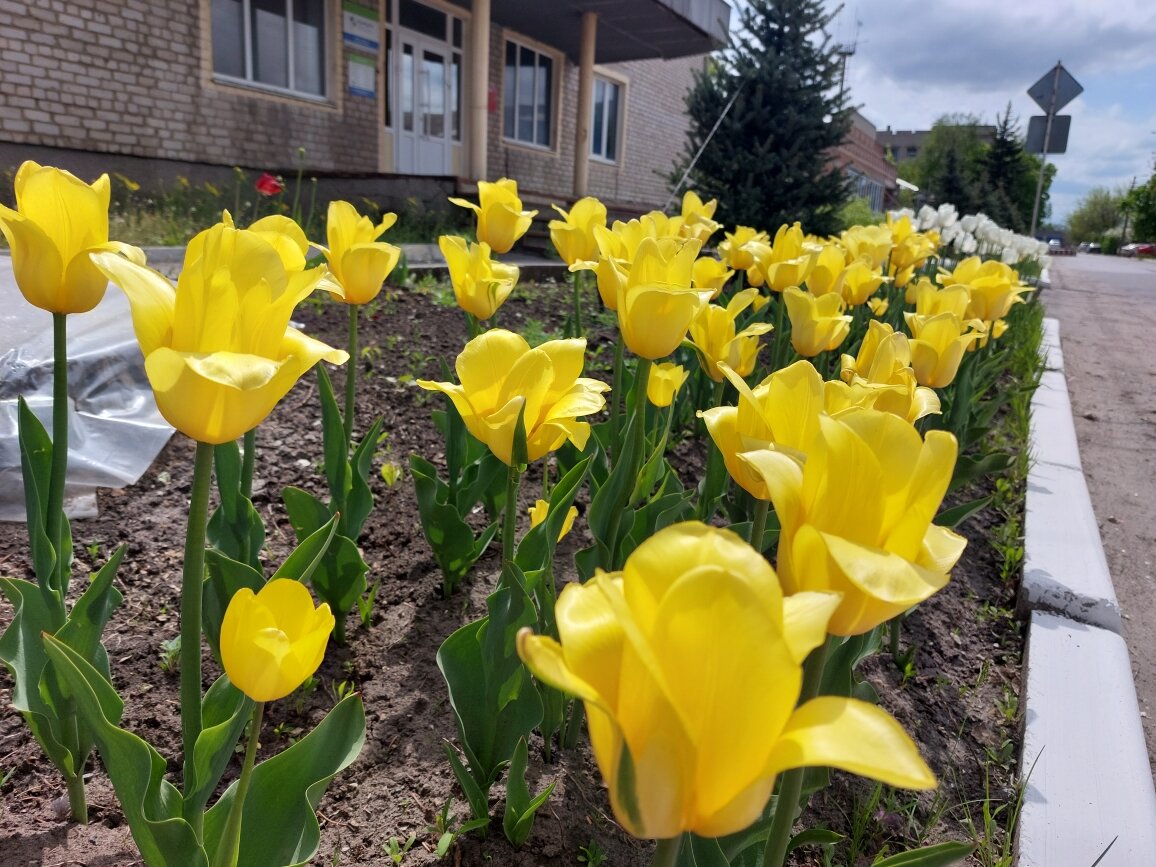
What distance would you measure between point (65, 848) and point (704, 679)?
47.8 inches

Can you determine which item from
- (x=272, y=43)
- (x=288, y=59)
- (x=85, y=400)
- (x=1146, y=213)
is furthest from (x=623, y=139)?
(x=1146, y=213)

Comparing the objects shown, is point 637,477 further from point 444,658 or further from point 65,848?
point 65,848

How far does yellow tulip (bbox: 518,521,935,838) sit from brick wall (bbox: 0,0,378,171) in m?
9.47

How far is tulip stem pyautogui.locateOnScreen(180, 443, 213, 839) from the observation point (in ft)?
2.79

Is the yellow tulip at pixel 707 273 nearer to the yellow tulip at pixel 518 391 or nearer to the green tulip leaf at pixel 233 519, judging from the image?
the yellow tulip at pixel 518 391

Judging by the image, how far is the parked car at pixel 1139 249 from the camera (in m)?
46.7

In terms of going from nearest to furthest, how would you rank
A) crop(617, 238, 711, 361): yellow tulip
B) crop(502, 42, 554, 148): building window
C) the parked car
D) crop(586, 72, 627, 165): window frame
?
crop(617, 238, 711, 361): yellow tulip, crop(502, 42, 554, 148): building window, crop(586, 72, 627, 165): window frame, the parked car

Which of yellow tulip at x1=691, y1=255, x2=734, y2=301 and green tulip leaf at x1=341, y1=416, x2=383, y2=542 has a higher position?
yellow tulip at x1=691, y1=255, x2=734, y2=301

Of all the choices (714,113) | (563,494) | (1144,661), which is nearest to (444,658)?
(563,494)

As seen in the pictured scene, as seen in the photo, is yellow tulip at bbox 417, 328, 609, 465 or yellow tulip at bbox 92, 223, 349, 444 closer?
yellow tulip at bbox 92, 223, 349, 444

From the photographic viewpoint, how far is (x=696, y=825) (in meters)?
0.52

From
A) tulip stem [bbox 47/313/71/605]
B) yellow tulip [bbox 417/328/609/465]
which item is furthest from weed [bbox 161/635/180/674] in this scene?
yellow tulip [bbox 417/328/609/465]

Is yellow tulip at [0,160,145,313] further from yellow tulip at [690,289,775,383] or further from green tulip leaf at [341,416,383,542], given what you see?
yellow tulip at [690,289,775,383]

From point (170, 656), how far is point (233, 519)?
14.6 inches
